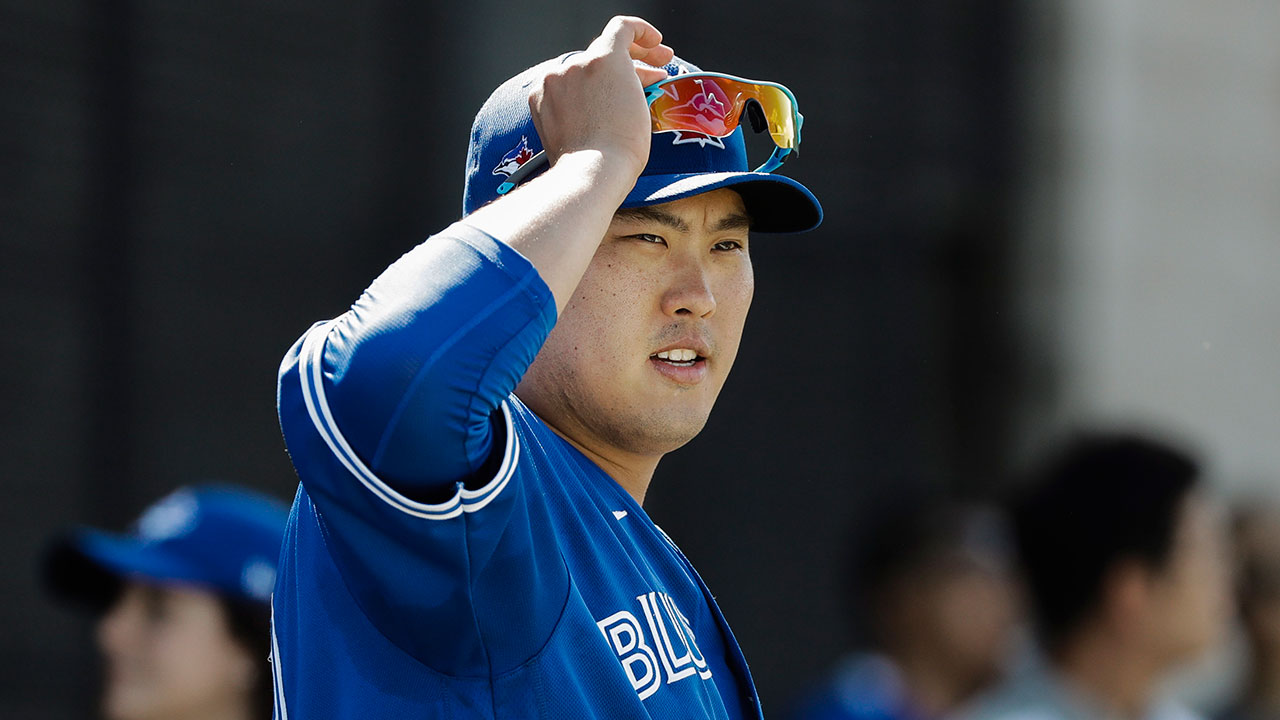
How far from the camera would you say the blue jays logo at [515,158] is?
2.02 meters

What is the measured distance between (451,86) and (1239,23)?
4969 millimetres

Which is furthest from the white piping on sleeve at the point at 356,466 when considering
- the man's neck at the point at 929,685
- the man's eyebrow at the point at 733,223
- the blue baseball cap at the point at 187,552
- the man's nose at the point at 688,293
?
the man's neck at the point at 929,685

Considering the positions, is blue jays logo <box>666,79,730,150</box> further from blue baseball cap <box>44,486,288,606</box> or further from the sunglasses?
blue baseball cap <box>44,486,288,606</box>

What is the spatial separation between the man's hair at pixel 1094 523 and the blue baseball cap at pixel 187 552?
5.90 feet

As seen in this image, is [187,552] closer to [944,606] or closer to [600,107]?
[600,107]

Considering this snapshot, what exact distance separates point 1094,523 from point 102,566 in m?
2.34

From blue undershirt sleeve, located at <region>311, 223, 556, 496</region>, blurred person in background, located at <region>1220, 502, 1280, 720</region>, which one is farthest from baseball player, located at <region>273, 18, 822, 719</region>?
blurred person in background, located at <region>1220, 502, 1280, 720</region>

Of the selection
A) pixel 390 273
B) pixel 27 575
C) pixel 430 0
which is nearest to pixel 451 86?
pixel 430 0

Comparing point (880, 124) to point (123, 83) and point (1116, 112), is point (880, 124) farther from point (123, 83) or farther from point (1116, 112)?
point (123, 83)

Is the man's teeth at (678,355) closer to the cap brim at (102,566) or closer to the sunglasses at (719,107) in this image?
the sunglasses at (719,107)

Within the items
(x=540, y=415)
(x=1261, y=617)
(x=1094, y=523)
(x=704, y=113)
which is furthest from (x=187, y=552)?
(x=1261, y=617)

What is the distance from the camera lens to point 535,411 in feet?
6.95

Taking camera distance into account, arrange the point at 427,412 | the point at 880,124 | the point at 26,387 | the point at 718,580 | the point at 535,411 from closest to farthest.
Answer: the point at 427,412
the point at 535,411
the point at 26,387
the point at 718,580
the point at 880,124

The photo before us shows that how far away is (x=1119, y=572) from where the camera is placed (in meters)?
3.64
